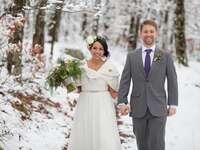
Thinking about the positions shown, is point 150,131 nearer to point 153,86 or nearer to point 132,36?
point 153,86

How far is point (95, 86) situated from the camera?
322 inches

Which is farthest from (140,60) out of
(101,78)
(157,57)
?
(101,78)

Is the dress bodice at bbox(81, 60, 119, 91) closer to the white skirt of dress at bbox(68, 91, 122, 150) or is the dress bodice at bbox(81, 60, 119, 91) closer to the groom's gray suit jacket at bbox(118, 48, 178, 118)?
the white skirt of dress at bbox(68, 91, 122, 150)

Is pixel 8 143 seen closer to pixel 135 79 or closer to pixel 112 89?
pixel 112 89

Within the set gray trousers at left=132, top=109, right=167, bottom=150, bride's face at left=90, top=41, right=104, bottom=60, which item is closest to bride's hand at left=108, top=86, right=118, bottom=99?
bride's face at left=90, top=41, right=104, bottom=60

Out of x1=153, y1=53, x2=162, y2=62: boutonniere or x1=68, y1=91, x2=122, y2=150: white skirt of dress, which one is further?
x1=68, y1=91, x2=122, y2=150: white skirt of dress

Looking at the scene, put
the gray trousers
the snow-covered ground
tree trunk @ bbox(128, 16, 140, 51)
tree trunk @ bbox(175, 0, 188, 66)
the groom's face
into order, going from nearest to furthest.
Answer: the groom's face < the gray trousers < the snow-covered ground < tree trunk @ bbox(175, 0, 188, 66) < tree trunk @ bbox(128, 16, 140, 51)

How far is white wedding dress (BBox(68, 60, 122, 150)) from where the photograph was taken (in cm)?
816

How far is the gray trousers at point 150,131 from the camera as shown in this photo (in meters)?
7.61

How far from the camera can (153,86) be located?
760 centimetres

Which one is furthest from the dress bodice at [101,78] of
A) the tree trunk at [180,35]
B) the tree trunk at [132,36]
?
the tree trunk at [132,36]

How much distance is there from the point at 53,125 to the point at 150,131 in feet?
14.9

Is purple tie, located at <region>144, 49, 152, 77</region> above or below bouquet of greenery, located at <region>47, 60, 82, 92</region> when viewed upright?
above

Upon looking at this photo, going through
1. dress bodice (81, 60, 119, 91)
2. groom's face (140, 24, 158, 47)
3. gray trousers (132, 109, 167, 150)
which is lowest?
gray trousers (132, 109, 167, 150)
